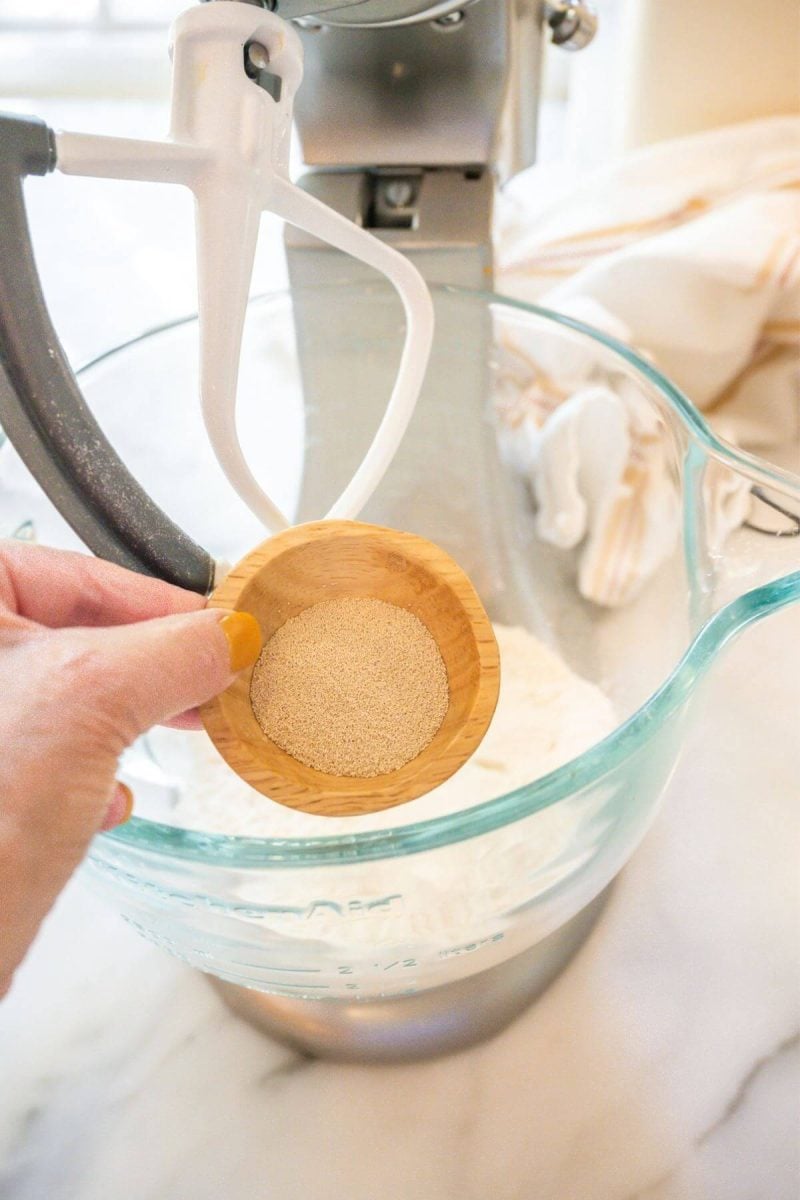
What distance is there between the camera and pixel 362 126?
1.58 feet

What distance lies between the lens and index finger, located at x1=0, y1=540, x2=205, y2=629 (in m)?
0.36

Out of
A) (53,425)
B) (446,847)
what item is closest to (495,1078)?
(446,847)

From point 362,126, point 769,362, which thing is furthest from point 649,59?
point 362,126

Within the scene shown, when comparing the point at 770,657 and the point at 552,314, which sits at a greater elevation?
the point at 552,314

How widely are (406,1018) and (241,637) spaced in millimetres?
197

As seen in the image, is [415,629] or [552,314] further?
[552,314]

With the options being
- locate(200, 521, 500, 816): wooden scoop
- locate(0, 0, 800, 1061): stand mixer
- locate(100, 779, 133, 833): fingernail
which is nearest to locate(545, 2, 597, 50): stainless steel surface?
locate(0, 0, 800, 1061): stand mixer

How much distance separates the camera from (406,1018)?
42 centimetres

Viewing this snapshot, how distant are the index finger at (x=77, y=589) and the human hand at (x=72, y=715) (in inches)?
1.8

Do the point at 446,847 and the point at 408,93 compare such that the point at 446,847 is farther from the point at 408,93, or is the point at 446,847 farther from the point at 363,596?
the point at 408,93

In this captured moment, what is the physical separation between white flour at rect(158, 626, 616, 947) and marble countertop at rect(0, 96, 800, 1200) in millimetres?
70

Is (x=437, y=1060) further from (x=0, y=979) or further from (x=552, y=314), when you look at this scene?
(x=552, y=314)

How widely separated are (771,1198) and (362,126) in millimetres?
494

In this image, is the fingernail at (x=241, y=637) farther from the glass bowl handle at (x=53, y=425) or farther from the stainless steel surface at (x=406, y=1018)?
the stainless steel surface at (x=406, y=1018)
